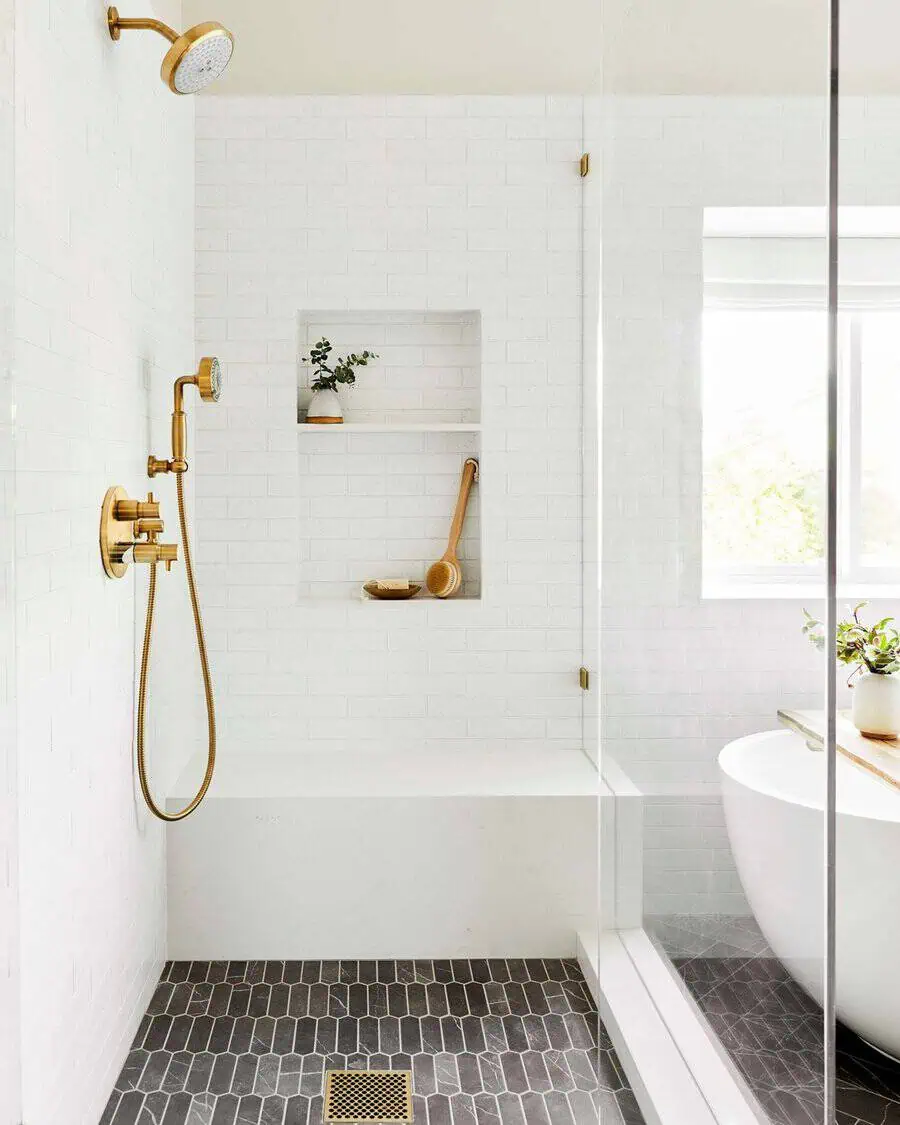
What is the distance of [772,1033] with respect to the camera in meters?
1.13

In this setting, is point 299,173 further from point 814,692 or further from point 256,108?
point 814,692

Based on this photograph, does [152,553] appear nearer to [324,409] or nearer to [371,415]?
[324,409]

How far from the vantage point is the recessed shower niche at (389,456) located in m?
2.99

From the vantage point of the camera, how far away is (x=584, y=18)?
2.84 meters

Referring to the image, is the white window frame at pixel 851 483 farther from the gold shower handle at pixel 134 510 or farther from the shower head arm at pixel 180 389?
the shower head arm at pixel 180 389

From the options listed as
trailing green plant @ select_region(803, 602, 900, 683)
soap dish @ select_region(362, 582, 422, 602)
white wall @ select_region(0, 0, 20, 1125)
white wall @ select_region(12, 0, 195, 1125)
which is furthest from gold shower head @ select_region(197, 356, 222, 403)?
trailing green plant @ select_region(803, 602, 900, 683)

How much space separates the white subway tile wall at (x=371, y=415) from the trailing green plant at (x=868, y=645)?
200cm

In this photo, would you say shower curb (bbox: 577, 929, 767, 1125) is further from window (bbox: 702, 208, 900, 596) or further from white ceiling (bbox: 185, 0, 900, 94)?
white ceiling (bbox: 185, 0, 900, 94)

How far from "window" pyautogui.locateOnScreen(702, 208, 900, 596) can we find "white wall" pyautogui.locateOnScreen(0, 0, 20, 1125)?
0.87 m

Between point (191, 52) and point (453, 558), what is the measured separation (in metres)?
1.60

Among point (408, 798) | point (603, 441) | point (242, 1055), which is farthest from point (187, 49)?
point (242, 1055)

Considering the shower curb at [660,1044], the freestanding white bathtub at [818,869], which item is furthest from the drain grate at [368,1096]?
the freestanding white bathtub at [818,869]

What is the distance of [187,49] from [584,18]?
1.55 meters

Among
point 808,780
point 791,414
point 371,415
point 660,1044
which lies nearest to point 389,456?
point 371,415
